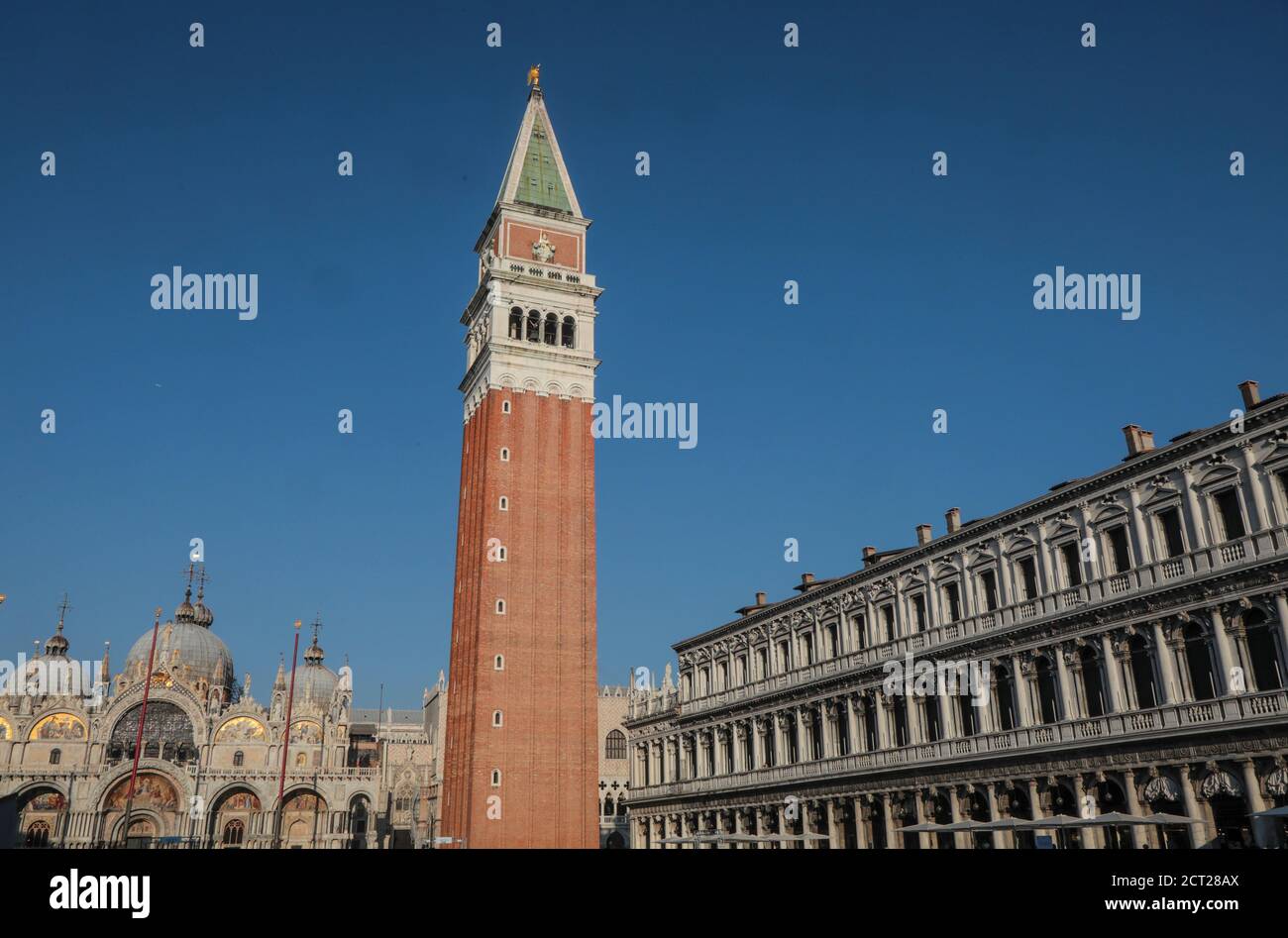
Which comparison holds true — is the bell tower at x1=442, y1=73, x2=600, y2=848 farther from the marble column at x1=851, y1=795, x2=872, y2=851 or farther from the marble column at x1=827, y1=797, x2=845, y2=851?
the marble column at x1=851, y1=795, x2=872, y2=851

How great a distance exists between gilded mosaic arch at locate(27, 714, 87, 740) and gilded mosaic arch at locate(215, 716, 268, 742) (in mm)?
10510

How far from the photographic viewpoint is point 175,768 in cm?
8219

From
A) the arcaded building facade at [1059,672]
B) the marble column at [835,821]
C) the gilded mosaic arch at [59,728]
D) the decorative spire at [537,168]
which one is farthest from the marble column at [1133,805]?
the gilded mosaic arch at [59,728]

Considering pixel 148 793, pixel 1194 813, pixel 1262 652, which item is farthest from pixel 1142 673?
pixel 148 793

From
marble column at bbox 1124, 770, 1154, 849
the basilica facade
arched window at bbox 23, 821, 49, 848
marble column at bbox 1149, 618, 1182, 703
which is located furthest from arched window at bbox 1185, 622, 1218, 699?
arched window at bbox 23, 821, 49, 848

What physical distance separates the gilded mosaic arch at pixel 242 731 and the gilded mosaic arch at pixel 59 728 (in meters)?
10.5

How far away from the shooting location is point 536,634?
6181 centimetres

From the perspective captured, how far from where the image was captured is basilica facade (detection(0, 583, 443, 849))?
79375mm

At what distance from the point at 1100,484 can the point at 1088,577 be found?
3.59 meters

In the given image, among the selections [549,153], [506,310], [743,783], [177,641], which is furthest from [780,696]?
[177,641]

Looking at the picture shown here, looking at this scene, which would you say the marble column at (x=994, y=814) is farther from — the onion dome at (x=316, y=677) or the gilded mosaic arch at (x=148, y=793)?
the onion dome at (x=316, y=677)

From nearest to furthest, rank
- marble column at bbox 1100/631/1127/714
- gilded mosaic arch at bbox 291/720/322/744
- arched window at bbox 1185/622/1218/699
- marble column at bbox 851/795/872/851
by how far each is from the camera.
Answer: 1. arched window at bbox 1185/622/1218/699
2. marble column at bbox 1100/631/1127/714
3. marble column at bbox 851/795/872/851
4. gilded mosaic arch at bbox 291/720/322/744

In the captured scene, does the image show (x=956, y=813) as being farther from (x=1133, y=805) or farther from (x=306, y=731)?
(x=306, y=731)
